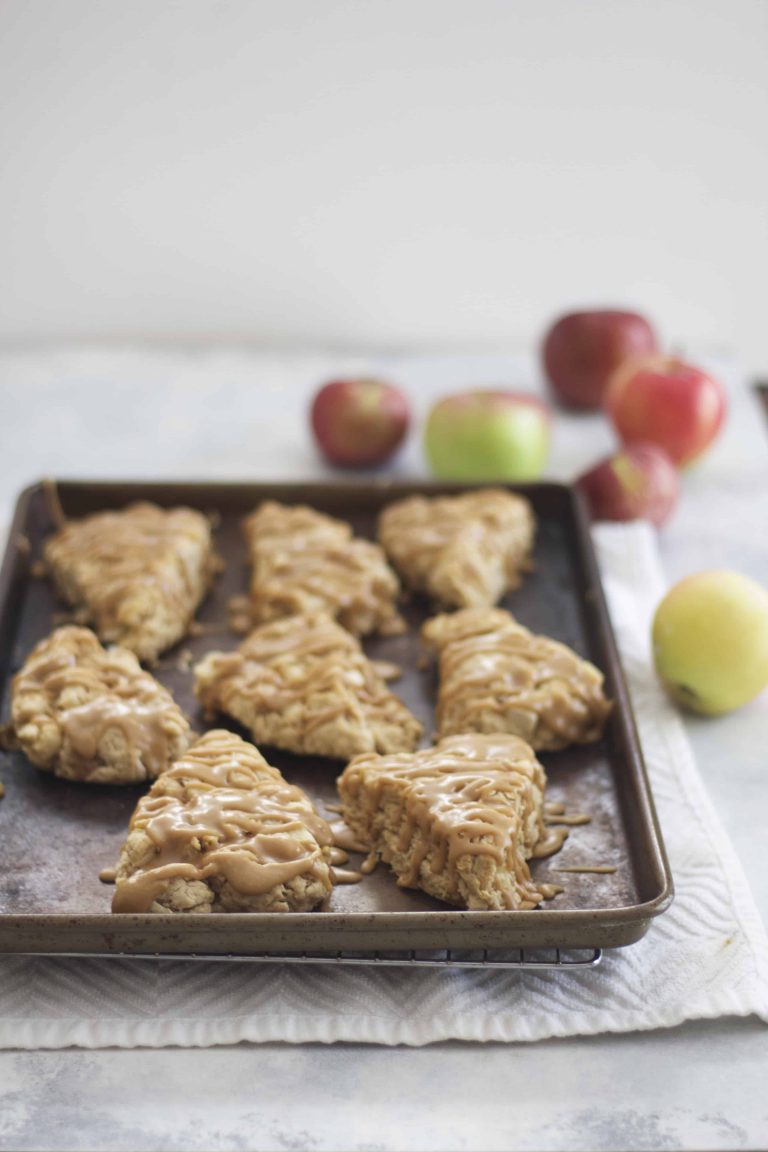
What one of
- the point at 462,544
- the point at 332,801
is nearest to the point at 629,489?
the point at 462,544

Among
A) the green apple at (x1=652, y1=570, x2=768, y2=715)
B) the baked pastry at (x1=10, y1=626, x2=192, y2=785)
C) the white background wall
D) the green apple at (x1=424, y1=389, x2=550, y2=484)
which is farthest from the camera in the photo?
the white background wall

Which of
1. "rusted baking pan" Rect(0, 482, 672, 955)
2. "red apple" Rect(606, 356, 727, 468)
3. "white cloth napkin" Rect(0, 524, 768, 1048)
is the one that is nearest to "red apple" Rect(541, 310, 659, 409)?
"red apple" Rect(606, 356, 727, 468)

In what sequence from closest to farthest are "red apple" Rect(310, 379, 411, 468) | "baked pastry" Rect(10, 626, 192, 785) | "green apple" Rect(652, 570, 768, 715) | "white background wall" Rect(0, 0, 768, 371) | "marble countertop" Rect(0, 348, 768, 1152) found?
"marble countertop" Rect(0, 348, 768, 1152)
"baked pastry" Rect(10, 626, 192, 785)
"green apple" Rect(652, 570, 768, 715)
"red apple" Rect(310, 379, 411, 468)
"white background wall" Rect(0, 0, 768, 371)

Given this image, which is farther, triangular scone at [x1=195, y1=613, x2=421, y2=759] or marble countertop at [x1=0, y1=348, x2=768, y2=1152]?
triangular scone at [x1=195, y1=613, x2=421, y2=759]

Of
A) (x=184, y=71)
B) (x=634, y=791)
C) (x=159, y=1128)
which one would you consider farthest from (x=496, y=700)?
(x=184, y=71)

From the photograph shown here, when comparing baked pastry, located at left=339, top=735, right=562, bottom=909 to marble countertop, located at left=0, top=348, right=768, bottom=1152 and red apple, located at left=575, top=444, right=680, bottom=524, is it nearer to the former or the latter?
marble countertop, located at left=0, top=348, right=768, bottom=1152
